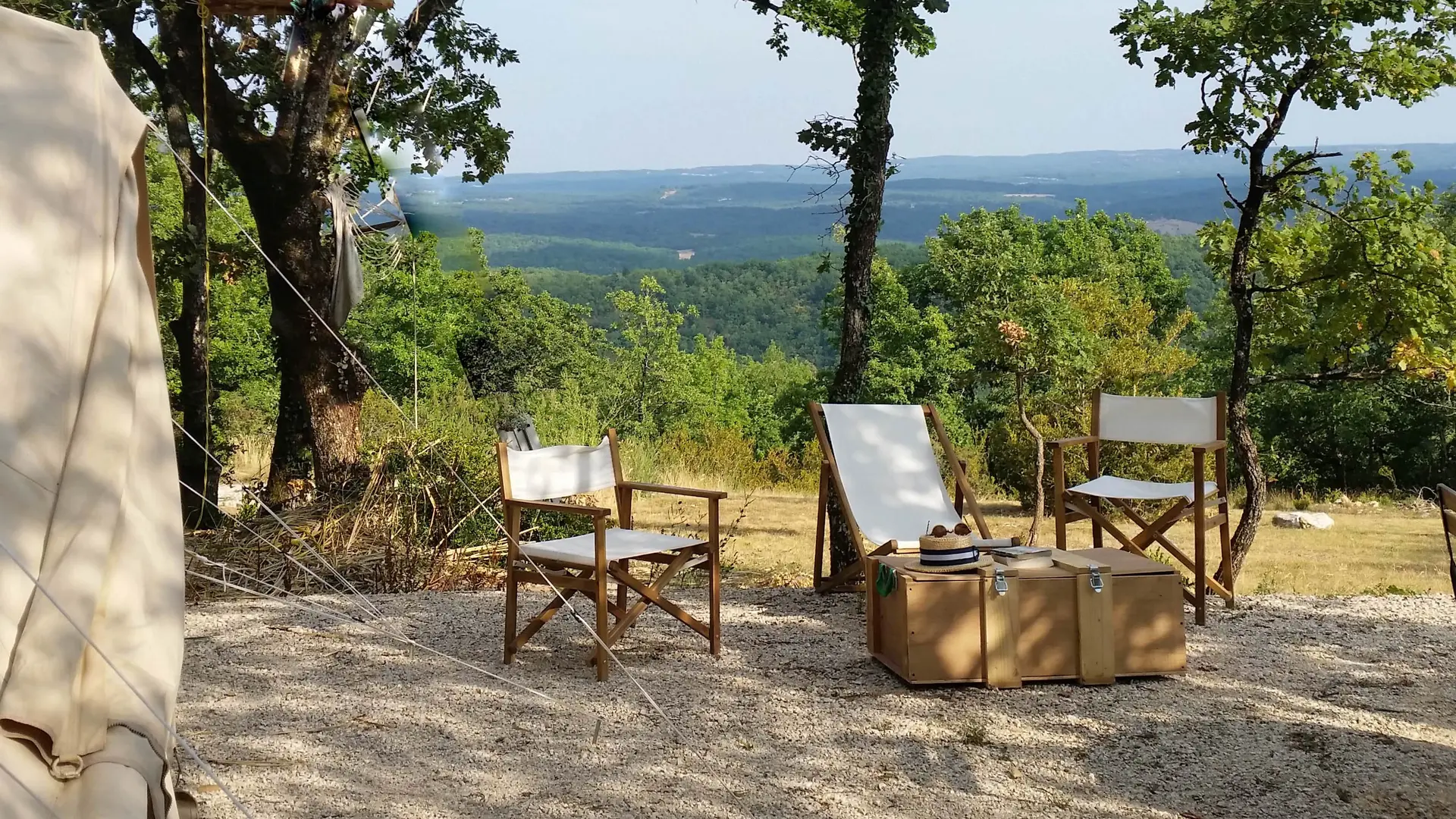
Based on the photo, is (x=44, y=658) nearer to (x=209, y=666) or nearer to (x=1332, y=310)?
(x=209, y=666)

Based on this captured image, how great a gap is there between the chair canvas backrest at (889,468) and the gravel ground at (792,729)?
42 centimetres

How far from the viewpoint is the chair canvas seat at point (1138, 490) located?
4262mm

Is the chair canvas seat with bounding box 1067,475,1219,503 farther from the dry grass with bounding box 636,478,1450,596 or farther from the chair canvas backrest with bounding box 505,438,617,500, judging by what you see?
the chair canvas backrest with bounding box 505,438,617,500

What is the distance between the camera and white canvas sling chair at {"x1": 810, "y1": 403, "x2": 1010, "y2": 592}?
417cm

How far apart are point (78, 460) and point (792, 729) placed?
1.76 metres

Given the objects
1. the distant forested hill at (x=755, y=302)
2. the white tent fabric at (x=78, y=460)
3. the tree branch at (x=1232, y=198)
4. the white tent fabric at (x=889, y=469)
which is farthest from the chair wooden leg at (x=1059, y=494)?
the distant forested hill at (x=755, y=302)

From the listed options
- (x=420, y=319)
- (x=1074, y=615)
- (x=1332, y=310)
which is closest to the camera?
(x=1074, y=615)

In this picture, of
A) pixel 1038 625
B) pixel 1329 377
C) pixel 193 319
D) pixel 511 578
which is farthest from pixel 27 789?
pixel 193 319

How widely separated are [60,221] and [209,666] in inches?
75.6

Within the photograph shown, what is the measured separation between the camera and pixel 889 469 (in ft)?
14.6

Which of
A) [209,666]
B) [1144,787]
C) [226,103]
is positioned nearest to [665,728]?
[1144,787]

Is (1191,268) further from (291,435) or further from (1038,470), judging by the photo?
(291,435)

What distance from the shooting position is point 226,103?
6.77 m

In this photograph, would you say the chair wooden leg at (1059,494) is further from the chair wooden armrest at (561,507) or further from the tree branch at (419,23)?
the tree branch at (419,23)
